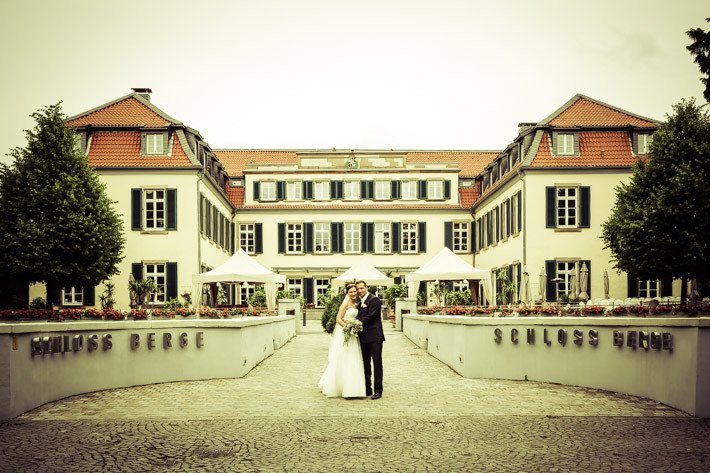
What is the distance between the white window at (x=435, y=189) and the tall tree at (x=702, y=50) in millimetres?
21580

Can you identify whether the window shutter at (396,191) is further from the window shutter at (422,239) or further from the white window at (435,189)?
the window shutter at (422,239)

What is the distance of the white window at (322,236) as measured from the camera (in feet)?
147

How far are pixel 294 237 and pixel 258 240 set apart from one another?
2309 mm

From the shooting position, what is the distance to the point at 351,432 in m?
7.61

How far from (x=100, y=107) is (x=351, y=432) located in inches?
1180

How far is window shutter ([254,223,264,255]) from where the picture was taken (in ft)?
146

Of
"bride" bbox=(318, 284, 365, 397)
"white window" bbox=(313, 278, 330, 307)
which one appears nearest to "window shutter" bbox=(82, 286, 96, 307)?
"white window" bbox=(313, 278, 330, 307)

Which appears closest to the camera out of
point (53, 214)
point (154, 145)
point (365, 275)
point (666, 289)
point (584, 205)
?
point (365, 275)

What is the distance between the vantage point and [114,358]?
36.5 feet

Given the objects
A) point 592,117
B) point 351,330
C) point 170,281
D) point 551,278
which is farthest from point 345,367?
point 592,117

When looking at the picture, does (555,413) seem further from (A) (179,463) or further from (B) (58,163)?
(B) (58,163)

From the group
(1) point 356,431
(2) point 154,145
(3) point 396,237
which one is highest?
(2) point 154,145

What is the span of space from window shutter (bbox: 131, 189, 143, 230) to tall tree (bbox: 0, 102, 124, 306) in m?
3.16

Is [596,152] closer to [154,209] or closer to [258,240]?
[154,209]
